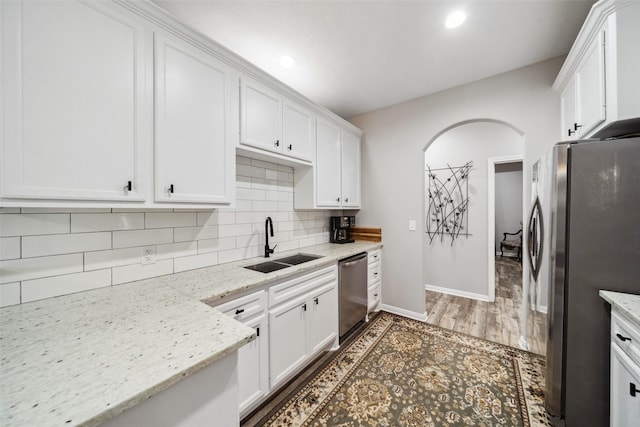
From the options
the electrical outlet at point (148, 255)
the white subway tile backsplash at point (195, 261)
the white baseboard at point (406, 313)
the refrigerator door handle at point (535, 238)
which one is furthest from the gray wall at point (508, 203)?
the electrical outlet at point (148, 255)

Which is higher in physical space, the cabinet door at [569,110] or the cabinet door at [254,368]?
the cabinet door at [569,110]

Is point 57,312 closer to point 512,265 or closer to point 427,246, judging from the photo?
point 427,246

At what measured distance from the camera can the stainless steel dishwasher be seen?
2.26 m

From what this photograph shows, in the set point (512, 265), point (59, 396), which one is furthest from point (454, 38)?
point (512, 265)

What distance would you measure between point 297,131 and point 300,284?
142 cm

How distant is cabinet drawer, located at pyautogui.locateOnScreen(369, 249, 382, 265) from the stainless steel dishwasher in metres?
0.21

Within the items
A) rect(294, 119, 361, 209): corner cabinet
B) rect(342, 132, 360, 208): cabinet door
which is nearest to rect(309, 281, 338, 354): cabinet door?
rect(294, 119, 361, 209): corner cabinet

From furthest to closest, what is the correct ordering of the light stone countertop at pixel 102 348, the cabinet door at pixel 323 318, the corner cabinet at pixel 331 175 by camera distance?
1. the corner cabinet at pixel 331 175
2. the cabinet door at pixel 323 318
3. the light stone countertop at pixel 102 348

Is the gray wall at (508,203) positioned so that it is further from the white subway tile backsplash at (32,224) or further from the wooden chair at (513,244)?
the white subway tile backsplash at (32,224)

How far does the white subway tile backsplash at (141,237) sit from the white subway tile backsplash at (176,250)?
40 mm

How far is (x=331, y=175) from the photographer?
2.72m

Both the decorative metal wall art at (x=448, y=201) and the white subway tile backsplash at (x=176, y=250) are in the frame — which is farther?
the decorative metal wall art at (x=448, y=201)

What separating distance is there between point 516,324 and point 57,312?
3.87 metres

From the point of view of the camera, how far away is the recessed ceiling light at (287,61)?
2.05 meters
